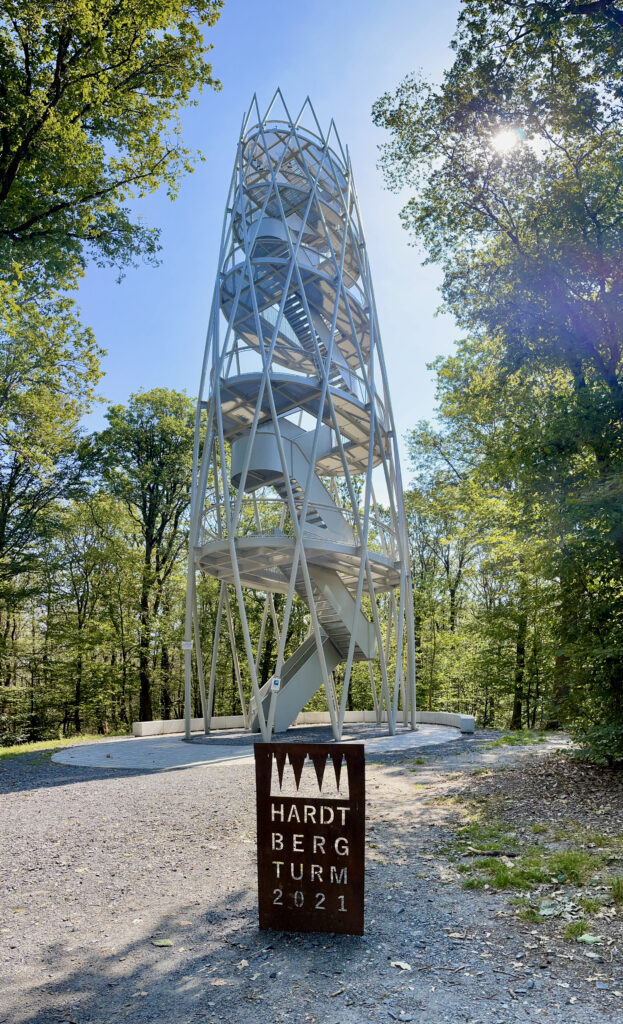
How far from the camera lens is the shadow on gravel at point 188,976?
9.32ft

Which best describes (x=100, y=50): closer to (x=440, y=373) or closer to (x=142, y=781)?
(x=142, y=781)

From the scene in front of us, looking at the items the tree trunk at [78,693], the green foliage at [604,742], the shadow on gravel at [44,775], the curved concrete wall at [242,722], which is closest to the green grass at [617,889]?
the green foliage at [604,742]

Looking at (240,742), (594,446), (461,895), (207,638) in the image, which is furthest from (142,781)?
(207,638)

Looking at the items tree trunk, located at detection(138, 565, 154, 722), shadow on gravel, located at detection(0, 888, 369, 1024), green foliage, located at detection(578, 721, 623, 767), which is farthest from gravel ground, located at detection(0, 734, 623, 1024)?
tree trunk, located at detection(138, 565, 154, 722)

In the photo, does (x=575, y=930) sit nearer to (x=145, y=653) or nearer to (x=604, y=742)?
(x=604, y=742)

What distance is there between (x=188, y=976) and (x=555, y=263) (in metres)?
9.48

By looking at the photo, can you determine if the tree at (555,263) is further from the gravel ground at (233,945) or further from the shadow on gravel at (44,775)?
the shadow on gravel at (44,775)

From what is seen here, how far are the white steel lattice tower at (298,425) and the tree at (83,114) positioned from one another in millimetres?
5467

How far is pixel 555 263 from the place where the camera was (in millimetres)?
8781

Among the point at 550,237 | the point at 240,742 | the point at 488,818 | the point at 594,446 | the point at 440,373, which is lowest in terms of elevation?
the point at 240,742

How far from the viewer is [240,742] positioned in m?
14.5

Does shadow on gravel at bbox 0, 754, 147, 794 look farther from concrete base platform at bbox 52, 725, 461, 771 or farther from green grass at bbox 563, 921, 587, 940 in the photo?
green grass at bbox 563, 921, 587, 940

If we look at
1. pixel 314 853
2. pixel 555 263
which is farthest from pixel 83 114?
pixel 314 853

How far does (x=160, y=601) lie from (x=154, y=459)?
19.5ft
